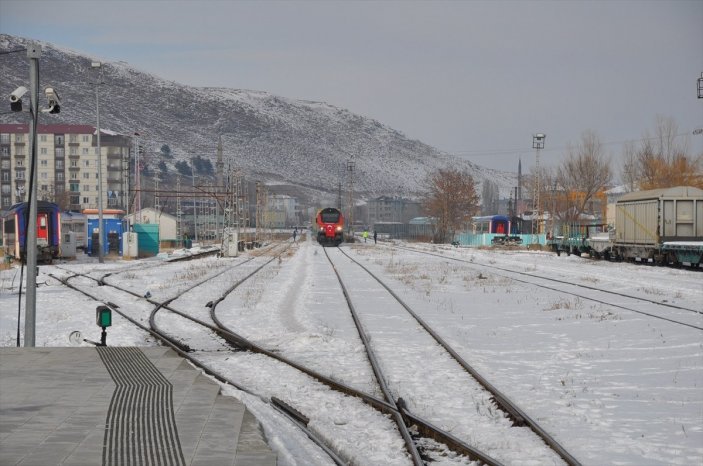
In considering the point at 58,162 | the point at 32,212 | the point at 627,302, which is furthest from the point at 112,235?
the point at 58,162

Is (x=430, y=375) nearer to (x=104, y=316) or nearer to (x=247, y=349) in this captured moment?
(x=247, y=349)

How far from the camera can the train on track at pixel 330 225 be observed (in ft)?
241

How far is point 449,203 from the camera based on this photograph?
333ft

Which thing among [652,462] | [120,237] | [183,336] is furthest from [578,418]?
[120,237]

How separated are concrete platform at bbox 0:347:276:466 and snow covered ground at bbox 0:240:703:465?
47 centimetres

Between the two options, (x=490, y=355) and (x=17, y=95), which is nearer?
(x=17, y=95)

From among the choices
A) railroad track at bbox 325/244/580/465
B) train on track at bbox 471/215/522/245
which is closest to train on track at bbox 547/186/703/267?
railroad track at bbox 325/244/580/465

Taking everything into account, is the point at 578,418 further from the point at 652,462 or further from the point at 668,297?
the point at 668,297

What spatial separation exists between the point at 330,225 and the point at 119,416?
6667 cm

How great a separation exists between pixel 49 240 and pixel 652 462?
40565 mm

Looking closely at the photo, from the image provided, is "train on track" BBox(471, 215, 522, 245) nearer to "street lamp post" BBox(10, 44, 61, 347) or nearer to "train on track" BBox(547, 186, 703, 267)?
"train on track" BBox(547, 186, 703, 267)

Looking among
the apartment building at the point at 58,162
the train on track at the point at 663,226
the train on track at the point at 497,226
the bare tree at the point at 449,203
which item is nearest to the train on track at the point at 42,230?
the train on track at the point at 663,226

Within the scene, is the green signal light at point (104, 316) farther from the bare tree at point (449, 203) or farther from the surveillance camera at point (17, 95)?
the bare tree at point (449, 203)

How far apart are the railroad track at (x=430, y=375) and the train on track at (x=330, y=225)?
54945 mm
